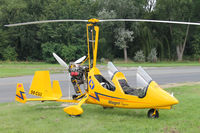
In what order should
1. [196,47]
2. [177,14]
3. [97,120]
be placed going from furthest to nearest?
[196,47] < [177,14] < [97,120]

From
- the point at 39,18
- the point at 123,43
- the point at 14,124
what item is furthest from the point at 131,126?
the point at 39,18

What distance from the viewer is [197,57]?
41688 mm

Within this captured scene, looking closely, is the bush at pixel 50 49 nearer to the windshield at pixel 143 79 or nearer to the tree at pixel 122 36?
the tree at pixel 122 36

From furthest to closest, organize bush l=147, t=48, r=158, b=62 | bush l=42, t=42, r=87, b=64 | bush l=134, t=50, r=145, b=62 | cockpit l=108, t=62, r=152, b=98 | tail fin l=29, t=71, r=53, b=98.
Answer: bush l=134, t=50, r=145, b=62 → bush l=147, t=48, r=158, b=62 → bush l=42, t=42, r=87, b=64 → tail fin l=29, t=71, r=53, b=98 → cockpit l=108, t=62, r=152, b=98

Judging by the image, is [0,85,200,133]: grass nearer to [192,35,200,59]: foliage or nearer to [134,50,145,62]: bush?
[134,50,145,62]: bush

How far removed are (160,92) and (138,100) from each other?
683mm

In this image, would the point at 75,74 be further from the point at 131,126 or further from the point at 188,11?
the point at 188,11

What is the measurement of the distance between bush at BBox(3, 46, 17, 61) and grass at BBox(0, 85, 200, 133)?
121 feet

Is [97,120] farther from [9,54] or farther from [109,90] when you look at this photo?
[9,54]

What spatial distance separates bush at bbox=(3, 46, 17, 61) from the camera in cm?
4343

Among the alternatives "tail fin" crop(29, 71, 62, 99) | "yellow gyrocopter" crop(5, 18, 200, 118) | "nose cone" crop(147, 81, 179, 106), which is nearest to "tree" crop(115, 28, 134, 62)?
Result: "yellow gyrocopter" crop(5, 18, 200, 118)

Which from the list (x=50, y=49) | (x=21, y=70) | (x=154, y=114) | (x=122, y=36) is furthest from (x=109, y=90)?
(x=50, y=49)

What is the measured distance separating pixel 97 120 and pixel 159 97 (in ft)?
6.48

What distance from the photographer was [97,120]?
7043 mm
